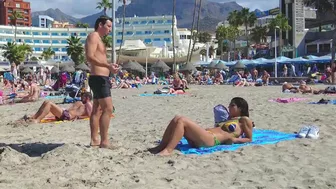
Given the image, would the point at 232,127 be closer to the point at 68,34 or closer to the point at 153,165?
the point at 153,165

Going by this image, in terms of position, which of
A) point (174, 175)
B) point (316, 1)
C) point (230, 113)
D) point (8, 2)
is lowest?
point (174, 175)

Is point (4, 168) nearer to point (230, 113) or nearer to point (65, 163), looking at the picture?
point (65, 163)

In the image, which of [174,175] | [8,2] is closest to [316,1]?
[174,175]

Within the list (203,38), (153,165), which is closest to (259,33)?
(203,38)

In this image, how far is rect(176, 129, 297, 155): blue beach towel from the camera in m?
4.99

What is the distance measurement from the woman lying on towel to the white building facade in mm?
79914

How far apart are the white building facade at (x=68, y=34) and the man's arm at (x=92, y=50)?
80147 millimetres

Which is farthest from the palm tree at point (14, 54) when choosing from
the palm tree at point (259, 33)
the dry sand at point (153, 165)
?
the dry sand at point (153, 165)

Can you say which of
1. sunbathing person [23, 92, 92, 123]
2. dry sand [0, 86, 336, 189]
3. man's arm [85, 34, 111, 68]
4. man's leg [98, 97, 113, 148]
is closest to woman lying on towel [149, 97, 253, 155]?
dry sand [0, 86, 336, 189]

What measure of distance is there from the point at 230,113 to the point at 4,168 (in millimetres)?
2807

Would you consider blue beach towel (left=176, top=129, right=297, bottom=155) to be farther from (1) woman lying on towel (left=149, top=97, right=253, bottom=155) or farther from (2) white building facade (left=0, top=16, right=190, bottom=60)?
(2) white building facade (left=0, top=16, right=190, bottom=60)

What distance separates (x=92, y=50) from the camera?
494 centimetres

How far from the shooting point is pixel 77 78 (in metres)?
14.9

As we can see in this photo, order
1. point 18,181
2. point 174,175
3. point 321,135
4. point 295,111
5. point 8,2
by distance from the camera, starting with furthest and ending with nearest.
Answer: point 8,2, point 295,111, point 321,135, point 174,175, point 18,181
